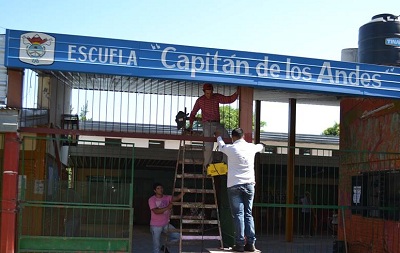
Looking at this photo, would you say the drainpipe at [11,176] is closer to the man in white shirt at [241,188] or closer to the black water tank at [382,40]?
the man in white shirt at [241,188]

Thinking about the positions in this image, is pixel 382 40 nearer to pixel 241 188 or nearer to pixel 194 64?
pixel 194 64

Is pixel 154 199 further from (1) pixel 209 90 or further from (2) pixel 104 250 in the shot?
(1) pixel 209 90

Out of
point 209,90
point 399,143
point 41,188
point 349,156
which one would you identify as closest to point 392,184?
point 399,143

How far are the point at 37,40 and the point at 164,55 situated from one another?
7.10ft

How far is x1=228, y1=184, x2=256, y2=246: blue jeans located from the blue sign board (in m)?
2.25

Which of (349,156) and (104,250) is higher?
(349,156)

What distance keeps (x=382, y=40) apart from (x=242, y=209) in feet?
21.5

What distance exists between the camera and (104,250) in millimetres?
9906

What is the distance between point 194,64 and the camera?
1020 centimetres

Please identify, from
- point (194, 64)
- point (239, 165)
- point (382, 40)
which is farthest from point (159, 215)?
point (382, 40)

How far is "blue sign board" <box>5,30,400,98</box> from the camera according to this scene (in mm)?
9633

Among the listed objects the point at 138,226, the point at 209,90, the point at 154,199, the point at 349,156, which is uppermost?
the point at 209,90

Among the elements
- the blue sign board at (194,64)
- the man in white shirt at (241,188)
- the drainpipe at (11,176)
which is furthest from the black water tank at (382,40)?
the drainpipe at (11,176)

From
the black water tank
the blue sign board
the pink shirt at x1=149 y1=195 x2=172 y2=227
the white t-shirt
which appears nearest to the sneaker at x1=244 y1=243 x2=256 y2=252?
the white t-shirt
